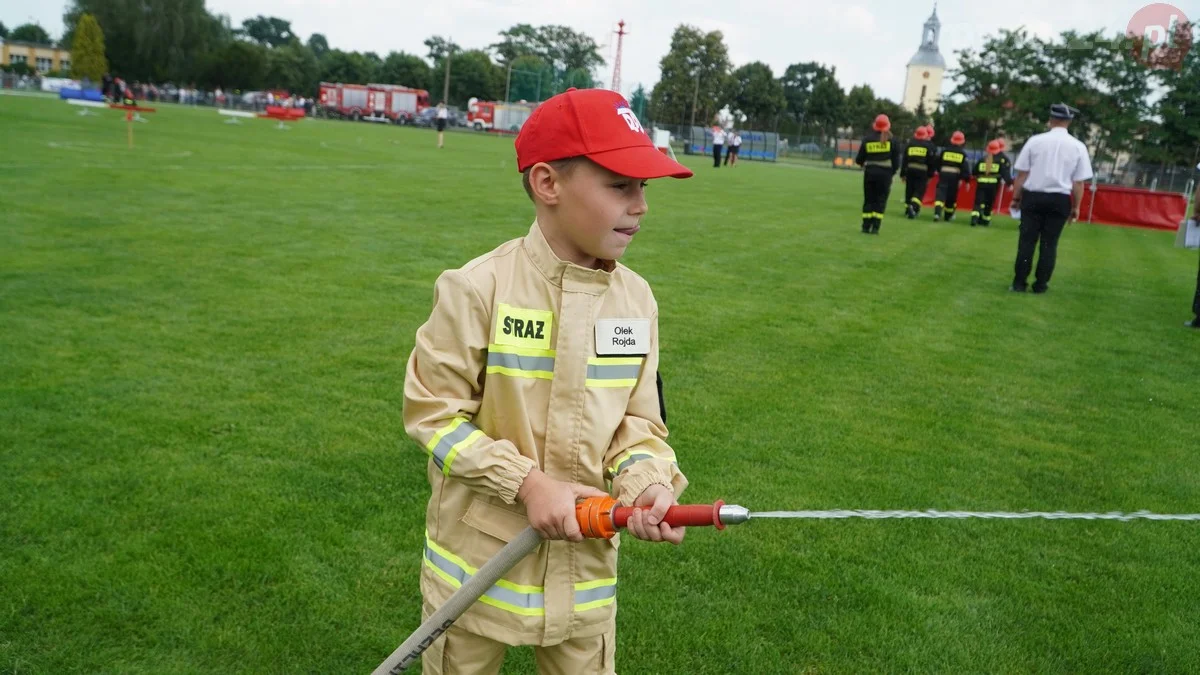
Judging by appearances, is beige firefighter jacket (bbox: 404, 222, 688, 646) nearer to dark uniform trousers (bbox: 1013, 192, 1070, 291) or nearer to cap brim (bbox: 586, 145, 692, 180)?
cap brim (bbox: 586, 145, 692, 180)

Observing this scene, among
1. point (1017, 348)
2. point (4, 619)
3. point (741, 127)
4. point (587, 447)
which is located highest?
point (741, 127)

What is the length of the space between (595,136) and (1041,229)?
10839 mm

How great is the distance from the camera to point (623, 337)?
2.28m

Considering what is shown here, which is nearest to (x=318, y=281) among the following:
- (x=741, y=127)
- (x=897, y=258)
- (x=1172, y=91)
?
(x=897, y=258)

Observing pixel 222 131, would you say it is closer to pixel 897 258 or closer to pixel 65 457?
pixel 897 258

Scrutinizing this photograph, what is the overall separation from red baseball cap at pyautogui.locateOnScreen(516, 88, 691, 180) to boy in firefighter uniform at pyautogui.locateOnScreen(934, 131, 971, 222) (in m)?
20.9

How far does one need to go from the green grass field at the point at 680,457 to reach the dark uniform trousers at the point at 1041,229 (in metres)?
0.56

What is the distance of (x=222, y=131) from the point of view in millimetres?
34844

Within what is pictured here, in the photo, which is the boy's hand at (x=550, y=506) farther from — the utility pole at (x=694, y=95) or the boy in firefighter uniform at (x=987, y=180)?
the utility pole at (x=694, y=95)

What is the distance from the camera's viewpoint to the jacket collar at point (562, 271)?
2230 mm

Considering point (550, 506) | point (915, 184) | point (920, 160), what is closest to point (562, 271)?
point (550, 506)

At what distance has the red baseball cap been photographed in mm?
2137

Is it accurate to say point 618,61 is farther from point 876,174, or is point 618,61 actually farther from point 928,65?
point 928,65

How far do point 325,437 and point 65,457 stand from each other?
1210mm
